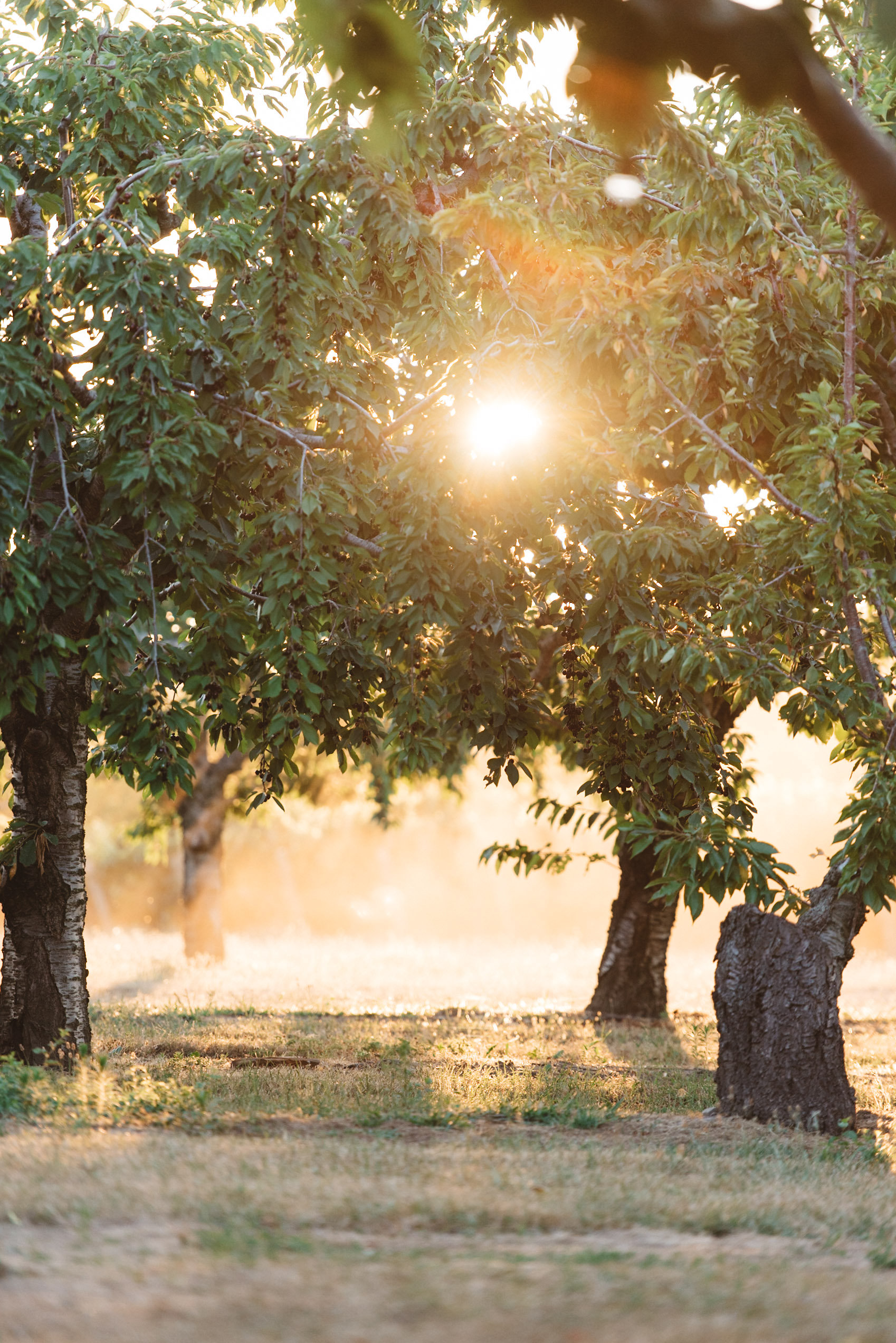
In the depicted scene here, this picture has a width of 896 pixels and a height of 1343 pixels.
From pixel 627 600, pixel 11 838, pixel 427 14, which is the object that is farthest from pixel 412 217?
pixel 11 838

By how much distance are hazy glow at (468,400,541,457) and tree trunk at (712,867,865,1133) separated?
3.92 meters

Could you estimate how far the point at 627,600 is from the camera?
32.1 feet

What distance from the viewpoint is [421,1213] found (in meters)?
5.73

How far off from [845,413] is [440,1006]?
→ 1222 cm

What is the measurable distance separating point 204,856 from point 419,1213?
66.0ft

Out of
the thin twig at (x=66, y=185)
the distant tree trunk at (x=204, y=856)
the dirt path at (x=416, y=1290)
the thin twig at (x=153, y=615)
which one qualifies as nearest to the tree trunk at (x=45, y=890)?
the thin twig at (x=153, y=615)

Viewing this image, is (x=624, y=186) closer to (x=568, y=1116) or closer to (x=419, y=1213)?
(x=419, y=1213)

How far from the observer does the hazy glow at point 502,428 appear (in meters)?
9.58

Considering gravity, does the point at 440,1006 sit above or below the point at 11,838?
below

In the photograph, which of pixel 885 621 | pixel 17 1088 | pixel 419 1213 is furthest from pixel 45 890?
pixel 885 621

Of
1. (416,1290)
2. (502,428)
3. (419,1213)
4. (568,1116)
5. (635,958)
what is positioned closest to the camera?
(416,1290)

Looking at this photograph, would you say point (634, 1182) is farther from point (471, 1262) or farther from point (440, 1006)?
point (440, 1006)

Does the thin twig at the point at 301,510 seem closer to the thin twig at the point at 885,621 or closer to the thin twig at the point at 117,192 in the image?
the thin twig at the point at 117,192

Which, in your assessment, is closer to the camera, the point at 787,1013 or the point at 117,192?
the point at 787,1013
